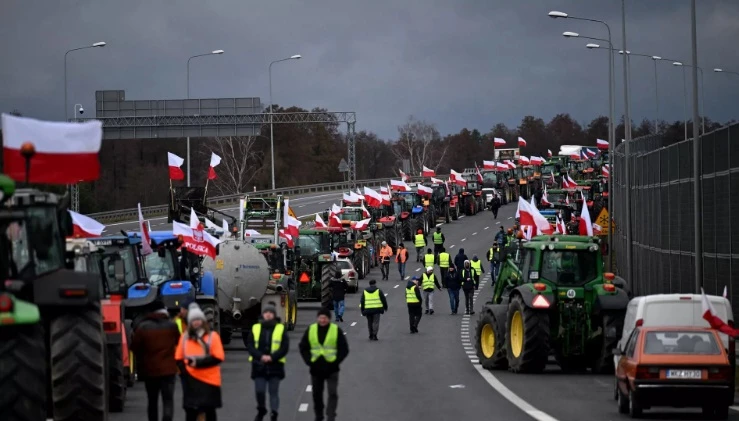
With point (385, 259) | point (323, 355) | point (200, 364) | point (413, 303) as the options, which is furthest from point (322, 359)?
point (385, 259)

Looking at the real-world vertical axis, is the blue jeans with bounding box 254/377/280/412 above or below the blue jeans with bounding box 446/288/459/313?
above

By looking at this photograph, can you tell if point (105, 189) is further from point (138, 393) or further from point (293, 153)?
point (138, 393)

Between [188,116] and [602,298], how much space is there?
50136 millimetres

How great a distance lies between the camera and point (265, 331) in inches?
760

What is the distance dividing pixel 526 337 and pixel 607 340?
5.05 feet

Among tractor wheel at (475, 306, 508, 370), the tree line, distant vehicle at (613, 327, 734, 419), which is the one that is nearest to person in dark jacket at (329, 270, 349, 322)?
tractor wheel at (475, 306, 508, 370)

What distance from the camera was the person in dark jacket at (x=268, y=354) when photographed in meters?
19.2

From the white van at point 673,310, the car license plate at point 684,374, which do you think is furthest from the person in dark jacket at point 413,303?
the car license plate at point 684,374

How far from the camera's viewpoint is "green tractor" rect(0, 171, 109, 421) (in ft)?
44.9

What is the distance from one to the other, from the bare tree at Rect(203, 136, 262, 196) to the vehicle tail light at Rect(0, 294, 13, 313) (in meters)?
120

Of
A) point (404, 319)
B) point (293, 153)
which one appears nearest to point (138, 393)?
point (404, 319)

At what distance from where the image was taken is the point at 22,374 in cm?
1377

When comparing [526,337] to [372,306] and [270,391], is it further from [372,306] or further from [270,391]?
[372,306]

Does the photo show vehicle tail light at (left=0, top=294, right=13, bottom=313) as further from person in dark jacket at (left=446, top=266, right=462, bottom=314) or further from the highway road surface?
person in dark jacket at (left=446, top=266, right=462, bottom=314)
